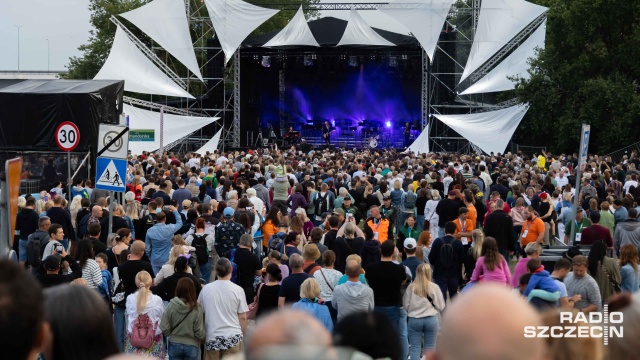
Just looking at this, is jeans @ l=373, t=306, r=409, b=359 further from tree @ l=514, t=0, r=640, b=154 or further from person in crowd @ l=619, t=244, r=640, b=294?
tree @ l=514, t=0, r=640, b=154

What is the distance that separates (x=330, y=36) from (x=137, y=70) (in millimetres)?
7920

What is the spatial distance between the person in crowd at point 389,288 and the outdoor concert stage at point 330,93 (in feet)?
95.6

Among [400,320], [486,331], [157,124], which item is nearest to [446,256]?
[400,320]

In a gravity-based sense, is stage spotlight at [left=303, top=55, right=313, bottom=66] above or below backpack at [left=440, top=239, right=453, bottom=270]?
above

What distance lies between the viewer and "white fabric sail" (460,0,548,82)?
34.1 m

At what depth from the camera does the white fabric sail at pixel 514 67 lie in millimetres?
34150

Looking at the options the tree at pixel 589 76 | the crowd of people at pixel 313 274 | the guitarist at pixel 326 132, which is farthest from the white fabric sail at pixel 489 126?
the crowd of people at pixel 313 274

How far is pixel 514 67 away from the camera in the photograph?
3503 cm

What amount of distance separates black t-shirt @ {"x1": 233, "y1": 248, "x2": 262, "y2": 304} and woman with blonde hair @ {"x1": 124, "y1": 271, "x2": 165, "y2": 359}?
173 centimetres

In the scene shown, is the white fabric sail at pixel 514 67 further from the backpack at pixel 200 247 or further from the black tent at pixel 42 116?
the backpack at pixel 200 247

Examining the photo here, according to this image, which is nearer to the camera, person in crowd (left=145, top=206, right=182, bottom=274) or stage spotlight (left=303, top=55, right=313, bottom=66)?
person in crowd (left=145, top=206, right=182, bottom=274)

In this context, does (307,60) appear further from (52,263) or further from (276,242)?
(52,263)

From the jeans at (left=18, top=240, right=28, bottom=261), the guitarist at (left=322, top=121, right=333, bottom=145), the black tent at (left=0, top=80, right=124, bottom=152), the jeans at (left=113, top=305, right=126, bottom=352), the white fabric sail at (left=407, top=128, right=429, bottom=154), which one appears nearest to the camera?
the jeans at (left=113, top=305, right=126, bottom=352)
